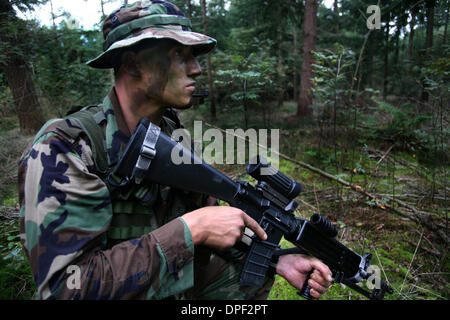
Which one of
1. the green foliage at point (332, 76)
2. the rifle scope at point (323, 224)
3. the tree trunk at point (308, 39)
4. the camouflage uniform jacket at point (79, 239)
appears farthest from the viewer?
the tree trunk at point (308, 39)

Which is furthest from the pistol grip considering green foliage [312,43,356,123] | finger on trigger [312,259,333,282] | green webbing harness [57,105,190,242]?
green foliage [312,43,356,123]

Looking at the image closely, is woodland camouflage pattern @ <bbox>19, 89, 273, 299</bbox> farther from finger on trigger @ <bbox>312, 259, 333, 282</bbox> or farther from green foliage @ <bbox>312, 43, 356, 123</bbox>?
green foliage @ <bbox>312, 43, 356, 123</bbox>

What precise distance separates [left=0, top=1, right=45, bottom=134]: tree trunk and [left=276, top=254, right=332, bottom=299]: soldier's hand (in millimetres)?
5864

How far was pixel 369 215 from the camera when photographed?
3.46m

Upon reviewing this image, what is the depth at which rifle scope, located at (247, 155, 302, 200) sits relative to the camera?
5.42 ft

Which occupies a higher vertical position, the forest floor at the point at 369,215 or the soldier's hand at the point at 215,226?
the soldier's hand at the point at 215,226

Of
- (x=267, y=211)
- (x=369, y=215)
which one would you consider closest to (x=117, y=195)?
(x=267, y=211)

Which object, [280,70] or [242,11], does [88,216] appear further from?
[242,11]

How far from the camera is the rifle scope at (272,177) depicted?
5.42 ft

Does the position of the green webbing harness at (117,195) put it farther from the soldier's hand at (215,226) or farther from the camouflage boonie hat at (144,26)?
the camouflage boonie hat at (144,26)

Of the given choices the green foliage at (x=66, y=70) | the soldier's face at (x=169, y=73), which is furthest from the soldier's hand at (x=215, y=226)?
the green foliage at (x=66, y=70)

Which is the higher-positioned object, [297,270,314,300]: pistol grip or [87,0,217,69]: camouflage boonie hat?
[87,0,217,69]: camouflage boonie hat

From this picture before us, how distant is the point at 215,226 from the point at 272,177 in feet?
1.91

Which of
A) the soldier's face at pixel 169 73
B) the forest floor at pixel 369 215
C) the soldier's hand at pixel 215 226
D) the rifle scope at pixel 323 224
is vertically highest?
the soldier's face at pixel 169 73
